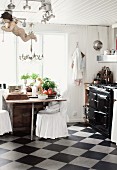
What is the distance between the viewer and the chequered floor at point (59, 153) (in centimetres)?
393

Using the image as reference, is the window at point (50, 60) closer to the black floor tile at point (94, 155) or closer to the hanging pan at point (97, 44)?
the hanging pan at point (97, 44)

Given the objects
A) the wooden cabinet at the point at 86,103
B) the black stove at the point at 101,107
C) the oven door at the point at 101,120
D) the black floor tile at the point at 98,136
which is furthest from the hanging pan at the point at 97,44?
the black floor tile at the point at 98,136

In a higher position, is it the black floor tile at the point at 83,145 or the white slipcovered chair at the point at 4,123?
the white slipcovered chair at the point at 4,123

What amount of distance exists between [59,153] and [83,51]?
9.95 feet

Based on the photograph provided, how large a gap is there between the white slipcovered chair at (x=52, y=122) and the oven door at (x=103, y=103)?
0.75 metres

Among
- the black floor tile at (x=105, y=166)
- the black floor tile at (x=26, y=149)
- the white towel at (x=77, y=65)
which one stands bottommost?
the black floor tile at (x=105, y=166)

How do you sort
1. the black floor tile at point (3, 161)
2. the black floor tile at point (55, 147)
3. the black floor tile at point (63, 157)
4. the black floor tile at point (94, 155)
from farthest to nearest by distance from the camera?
the black floor tile at point (55, 147) < the black floor tile at point (94, 155) < the black floor tile at point (63, 157) < the black floor tile at point (3, 161)

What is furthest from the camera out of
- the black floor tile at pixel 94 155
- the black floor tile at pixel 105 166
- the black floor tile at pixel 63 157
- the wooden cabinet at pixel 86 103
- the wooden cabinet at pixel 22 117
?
the wooden cabinet at pixel 86 103

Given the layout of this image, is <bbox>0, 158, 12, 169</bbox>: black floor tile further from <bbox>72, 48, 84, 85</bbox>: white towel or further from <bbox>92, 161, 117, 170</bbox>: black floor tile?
<bbox>72, 48, 84, 85</bbox>: white towel

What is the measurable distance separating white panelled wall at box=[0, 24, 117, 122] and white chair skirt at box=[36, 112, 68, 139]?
156cm

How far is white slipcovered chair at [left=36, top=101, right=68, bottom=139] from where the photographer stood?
5.19m

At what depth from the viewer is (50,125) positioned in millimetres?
5195

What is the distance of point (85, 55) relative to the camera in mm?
6789

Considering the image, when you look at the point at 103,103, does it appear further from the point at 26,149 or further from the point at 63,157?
the point at 26,149
